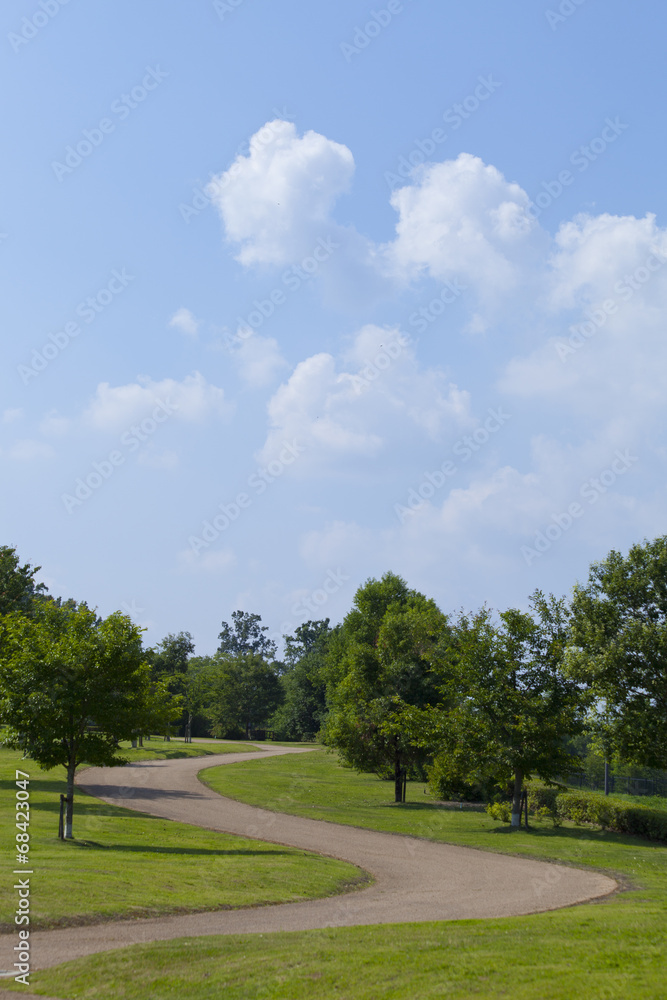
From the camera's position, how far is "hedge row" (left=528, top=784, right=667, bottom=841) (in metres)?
28.8

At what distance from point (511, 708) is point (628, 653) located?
521 cm

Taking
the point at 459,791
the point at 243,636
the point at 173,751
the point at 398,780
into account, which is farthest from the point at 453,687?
the point at 243,636

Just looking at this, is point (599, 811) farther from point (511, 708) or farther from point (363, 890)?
point (363, 890)

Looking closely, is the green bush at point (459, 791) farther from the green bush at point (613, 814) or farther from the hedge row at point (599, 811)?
the green bush at point (613, 814)

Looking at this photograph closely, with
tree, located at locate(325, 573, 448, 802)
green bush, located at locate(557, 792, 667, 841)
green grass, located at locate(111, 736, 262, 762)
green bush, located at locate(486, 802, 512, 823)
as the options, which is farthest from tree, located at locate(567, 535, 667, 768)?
green grass, located at locate(111, 736, 262, 762)

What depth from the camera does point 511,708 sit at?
29.7 m

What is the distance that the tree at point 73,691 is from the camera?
23.6 m

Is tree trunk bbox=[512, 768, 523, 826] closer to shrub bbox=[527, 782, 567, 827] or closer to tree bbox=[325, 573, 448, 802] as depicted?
shrub bbox=[527, 782, 567, 827]

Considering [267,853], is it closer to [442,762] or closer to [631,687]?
[442,762]

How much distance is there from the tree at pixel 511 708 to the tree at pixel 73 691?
12.7 m

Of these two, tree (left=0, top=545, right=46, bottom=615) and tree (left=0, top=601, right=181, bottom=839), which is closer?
tree (left=0, top=601, right=181, bottom=839)

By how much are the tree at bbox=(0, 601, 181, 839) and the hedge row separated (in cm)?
1804

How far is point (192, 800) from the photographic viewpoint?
116 feet

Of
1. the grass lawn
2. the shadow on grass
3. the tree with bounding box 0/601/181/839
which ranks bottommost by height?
the shadow on grass
